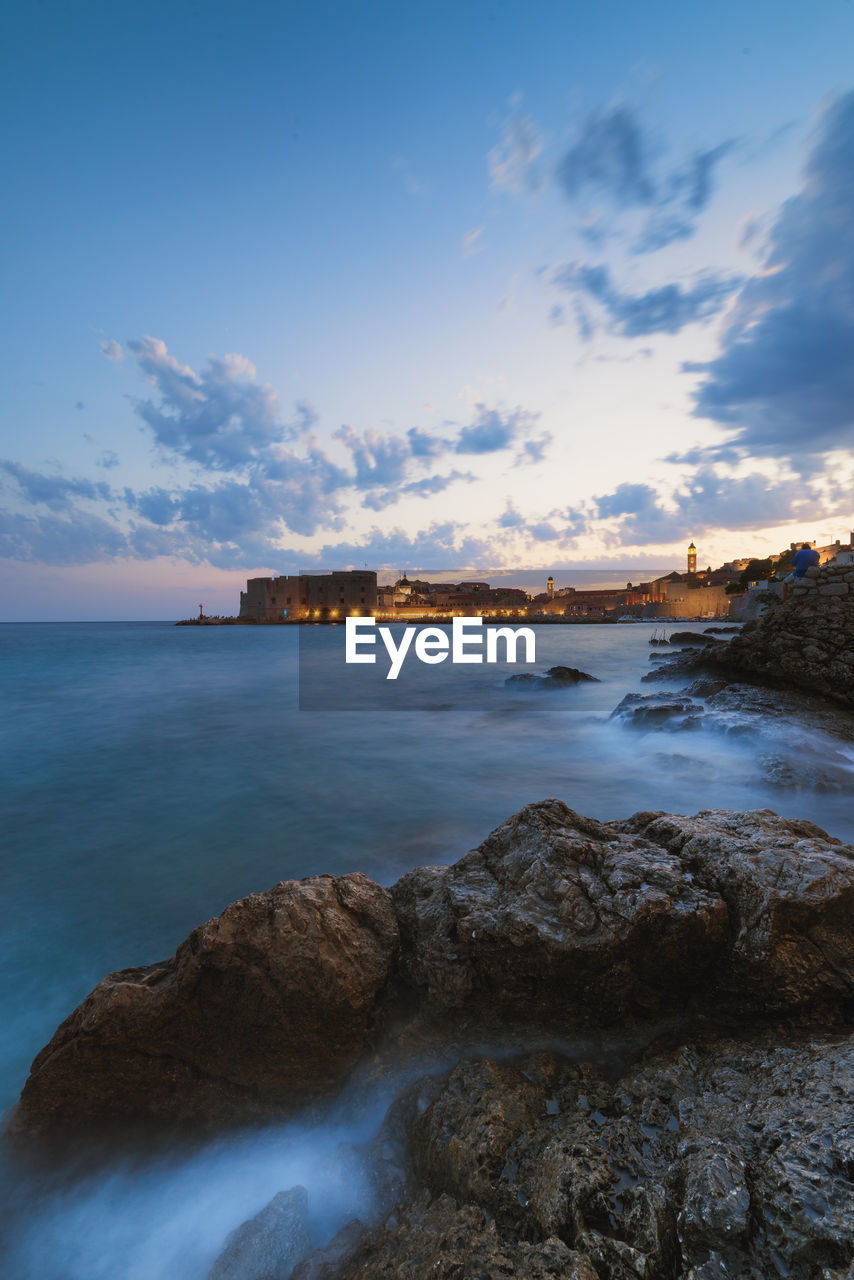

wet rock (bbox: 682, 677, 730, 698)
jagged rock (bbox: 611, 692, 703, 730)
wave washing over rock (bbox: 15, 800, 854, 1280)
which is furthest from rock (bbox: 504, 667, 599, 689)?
wave washing over rock (bbox: 15, 800, 854, 1280)

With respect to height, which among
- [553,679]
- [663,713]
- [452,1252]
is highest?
[663,713]

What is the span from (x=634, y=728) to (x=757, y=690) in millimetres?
2077

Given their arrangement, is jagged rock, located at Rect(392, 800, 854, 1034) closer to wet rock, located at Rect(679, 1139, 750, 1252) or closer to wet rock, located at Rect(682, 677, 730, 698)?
wet rock, located at Rect(679, 1139, 750, 1252)

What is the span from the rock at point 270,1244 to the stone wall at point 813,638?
923cm

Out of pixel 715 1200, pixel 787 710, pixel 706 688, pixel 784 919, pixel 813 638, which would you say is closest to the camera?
pixel 715 1200

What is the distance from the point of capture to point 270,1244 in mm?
2023

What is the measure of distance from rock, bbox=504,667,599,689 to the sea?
152 centimetres

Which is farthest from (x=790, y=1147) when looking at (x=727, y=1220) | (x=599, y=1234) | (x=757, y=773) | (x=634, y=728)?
(x=634, y=728)


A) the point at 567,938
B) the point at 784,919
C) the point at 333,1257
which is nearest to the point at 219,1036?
the point at 333,1257

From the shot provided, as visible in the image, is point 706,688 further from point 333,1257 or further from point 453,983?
point 333,1257

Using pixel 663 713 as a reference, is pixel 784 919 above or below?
above

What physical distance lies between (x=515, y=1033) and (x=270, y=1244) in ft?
3.97

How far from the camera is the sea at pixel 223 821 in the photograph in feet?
7.29

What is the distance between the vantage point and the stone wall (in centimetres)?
832
